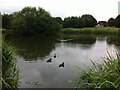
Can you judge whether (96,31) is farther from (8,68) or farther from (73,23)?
(8,68)

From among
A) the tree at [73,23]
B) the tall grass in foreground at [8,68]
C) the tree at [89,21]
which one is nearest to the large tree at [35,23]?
the tree at [73,23]

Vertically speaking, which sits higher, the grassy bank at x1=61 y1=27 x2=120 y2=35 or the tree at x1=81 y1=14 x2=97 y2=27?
the tree at x1=81 y1=14 x2=97 y2=27

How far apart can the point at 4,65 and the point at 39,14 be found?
42.2 m

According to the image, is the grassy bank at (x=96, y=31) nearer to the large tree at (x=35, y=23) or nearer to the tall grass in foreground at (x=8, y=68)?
the large tree at (x=35, y=23)

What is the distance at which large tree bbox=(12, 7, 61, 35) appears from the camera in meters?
46.5

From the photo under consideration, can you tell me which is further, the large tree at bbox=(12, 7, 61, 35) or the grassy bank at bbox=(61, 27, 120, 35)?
the grassy bank at bbox=(61, 27, 120, 35)

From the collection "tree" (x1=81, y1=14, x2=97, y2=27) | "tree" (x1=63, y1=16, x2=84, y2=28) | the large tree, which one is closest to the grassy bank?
"tree" (x1=63, y1=16, x2=84, y2=28)

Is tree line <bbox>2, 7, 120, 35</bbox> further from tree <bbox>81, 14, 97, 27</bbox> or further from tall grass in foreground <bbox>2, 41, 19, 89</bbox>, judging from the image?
tall grass in foreground <bbox>2, 41, 19, 89</bbox>

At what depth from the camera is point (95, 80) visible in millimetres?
4160

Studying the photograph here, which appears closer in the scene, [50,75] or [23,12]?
[50,75]

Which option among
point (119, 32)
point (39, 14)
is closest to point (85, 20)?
point (119, 32)

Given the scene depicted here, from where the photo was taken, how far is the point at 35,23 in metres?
46.4

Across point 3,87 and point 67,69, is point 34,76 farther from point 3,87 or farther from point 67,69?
point 3,87

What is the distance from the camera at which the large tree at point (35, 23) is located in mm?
46500
